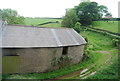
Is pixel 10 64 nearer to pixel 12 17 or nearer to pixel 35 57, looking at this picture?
pixel 35 57

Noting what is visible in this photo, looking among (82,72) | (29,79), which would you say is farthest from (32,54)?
(82,72)

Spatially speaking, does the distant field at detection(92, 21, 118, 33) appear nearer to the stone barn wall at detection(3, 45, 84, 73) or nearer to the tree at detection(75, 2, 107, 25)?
the tree at detection(75, 2, 107, 25)

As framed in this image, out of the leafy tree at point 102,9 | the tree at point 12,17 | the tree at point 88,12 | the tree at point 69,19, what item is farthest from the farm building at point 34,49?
the leafy tree at point 102,9

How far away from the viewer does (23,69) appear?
1245cm

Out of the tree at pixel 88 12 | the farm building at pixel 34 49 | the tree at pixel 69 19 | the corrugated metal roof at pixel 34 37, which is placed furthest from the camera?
the tree at pixel 88 12

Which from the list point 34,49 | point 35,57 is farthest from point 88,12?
point 35,57

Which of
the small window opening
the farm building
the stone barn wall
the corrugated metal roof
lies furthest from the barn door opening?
the small window opening

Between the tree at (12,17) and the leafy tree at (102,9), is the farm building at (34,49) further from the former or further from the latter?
the leafy tree at (102,9)

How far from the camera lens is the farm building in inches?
475

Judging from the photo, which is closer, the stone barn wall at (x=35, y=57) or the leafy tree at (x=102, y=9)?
the stone barn wall at (x=35, y=57)

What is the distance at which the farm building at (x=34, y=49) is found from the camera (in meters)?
12.1

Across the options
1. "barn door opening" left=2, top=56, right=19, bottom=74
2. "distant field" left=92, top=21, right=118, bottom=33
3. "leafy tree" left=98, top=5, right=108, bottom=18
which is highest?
"leafy tree" left=98, top=5, right=108, bottom=18

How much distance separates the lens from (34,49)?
41.8 feet

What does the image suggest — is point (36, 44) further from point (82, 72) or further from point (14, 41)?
point (82, 72)
